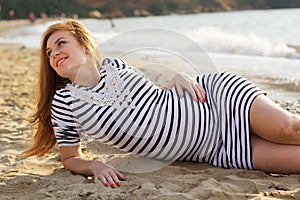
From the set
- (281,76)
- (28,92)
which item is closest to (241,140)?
(28,92)

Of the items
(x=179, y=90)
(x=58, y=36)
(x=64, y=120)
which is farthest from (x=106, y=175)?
(x=58, y=36)

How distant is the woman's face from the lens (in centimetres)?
245

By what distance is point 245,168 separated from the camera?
2.45 meters

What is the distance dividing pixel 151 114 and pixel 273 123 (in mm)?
598

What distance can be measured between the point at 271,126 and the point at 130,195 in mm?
753

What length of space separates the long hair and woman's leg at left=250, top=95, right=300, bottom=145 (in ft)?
2.88

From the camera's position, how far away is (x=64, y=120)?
242 centimetres

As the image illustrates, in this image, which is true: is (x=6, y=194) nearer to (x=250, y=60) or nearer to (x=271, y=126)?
(x=271, y=126)

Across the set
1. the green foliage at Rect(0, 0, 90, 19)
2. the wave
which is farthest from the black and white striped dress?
the green foliage at Rect(0, 0, 90, 19)

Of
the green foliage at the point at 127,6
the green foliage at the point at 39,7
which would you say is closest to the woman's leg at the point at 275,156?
the green foliage at the point at 39,7

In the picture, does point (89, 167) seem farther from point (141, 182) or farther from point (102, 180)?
point (141, 182)

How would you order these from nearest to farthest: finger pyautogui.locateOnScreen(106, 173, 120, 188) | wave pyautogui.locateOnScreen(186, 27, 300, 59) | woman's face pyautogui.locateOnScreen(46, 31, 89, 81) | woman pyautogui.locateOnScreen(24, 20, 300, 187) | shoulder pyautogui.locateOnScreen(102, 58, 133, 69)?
finger pyautogui.locateOnScreen(106, 173, 120, 188), woman pyautogui.locateOnScreen(24, 20, 300, 187), woman's face pyautogui.locateOnScreen(46, 31, 89, 81), shoulder pyautogui.locateOnScreen(102, 58, 133, 69), wave pyautogui.locateOnScreen(186, 27, 300, 59)

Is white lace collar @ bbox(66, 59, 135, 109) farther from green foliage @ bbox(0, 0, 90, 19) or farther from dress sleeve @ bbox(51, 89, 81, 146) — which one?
green foliage @ bbox(0, 0, 90, 19)

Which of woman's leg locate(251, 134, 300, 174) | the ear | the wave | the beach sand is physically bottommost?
the beach sand
